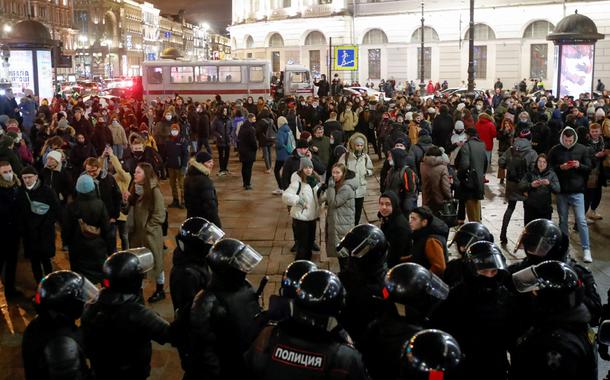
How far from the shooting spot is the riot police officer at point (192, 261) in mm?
4660

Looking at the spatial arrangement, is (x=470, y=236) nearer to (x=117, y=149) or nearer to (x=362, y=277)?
(x=362, y=277)

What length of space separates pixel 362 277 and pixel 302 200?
4535 millimetres

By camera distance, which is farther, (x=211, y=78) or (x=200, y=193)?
(x=211, y=78)

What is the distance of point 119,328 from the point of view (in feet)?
12.6

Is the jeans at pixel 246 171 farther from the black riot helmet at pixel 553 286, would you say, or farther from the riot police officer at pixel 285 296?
the black riot helmet at pixel 553 286

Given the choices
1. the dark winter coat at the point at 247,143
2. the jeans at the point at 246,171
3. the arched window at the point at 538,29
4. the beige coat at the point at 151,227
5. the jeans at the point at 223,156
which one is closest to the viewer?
the beige coat at the point at 151,227

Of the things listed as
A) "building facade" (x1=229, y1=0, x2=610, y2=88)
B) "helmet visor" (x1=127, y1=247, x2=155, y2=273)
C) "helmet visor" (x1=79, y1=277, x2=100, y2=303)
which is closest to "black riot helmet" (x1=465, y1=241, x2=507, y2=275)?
"helmet visor" (x1=127, y1=247, x2=155, y2=273)

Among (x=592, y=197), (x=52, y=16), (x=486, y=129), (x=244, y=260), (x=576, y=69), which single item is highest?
(x=52, y=16)

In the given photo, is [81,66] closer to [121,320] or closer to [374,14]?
[374,14]

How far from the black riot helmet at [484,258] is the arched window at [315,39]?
173 feet

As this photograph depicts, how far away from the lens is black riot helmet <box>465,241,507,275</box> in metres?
3.72

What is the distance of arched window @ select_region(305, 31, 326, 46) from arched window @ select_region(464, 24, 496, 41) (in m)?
12.7

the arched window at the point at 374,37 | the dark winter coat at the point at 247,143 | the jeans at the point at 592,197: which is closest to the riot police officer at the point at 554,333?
the jeans at the point at 592,197

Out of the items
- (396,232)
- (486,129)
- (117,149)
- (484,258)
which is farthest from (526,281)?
(117,149)
